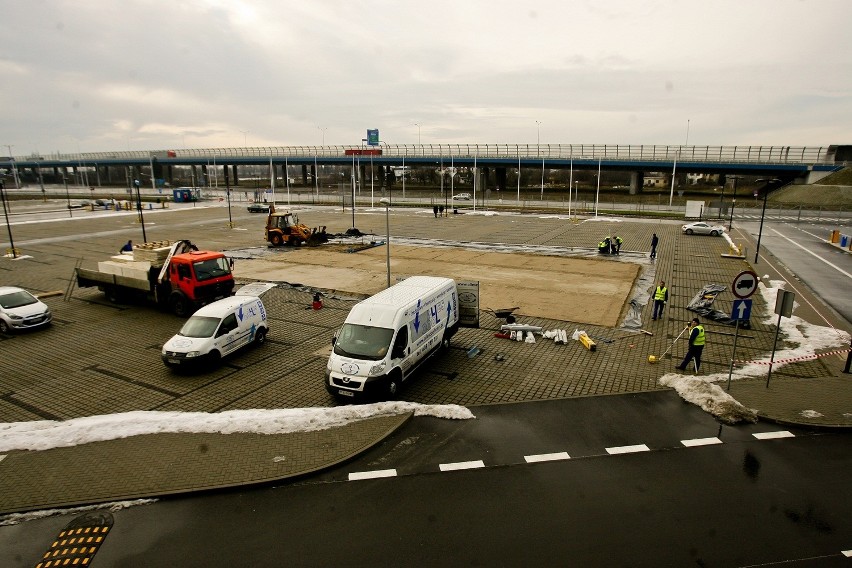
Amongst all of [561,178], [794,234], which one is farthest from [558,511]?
[561,178]

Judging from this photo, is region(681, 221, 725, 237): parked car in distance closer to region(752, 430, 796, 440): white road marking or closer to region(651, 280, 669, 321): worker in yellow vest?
region(651, 280, 669, 321): worker in yellow vest

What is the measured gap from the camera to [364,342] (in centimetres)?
1199

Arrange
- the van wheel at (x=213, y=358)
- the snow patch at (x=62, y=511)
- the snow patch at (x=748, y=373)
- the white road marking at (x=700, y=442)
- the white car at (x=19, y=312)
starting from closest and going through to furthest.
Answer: the snow patch at (x=62, y=511) < the white road marking at (x=700, y=442) < the snow patch at (x=748, y=373) < the van wheel at (x=213, y=358) < the white car at (x=19, y=312)

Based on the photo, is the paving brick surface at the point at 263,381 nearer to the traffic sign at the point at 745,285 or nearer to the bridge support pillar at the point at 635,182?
the traffic sign at the point at 745,285

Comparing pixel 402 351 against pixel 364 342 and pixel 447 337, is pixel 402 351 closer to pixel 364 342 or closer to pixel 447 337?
pixel 364 342

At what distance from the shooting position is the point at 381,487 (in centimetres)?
878

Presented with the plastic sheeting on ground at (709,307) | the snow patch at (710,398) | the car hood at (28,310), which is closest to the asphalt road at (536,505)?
the snow patch at (710,398)

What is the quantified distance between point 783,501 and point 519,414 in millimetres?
5042

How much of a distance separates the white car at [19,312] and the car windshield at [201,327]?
7581 millimetres

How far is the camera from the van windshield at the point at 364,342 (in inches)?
463

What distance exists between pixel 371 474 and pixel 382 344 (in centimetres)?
342

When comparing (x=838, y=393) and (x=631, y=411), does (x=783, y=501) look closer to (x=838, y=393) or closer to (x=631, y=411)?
(x=631, y=411)

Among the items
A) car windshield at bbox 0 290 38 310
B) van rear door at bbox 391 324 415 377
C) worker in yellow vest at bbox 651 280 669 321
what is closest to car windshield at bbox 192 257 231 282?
car windshield at bbox 0 290 38 310

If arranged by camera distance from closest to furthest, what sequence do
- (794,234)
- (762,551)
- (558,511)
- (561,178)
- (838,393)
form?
(762,551)
(558,511)
(838,393)
(794,234)
(561,178)
